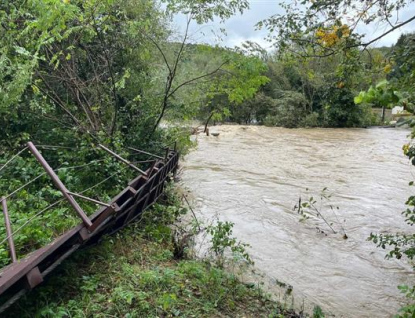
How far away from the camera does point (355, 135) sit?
21.8 metres

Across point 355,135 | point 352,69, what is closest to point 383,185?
point 352,69

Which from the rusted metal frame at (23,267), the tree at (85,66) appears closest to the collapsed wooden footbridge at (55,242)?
the rusted metal frame at (23,267)

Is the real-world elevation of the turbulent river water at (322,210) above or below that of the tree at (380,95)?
below

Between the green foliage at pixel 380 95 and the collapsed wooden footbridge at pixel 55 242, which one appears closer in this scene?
the green foliage at pixel 380 95

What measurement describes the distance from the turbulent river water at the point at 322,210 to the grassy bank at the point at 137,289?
0.97 meters

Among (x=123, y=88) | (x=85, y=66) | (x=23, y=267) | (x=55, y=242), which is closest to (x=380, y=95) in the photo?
(x=23, y=267)

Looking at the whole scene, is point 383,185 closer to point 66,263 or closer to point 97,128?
point 97,128

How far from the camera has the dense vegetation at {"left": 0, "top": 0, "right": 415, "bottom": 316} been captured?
11.6 ft

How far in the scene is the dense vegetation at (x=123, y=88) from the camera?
11.6 feet

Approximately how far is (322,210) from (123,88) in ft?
16.7

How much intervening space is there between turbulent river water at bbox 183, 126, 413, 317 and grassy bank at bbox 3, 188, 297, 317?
968 mm

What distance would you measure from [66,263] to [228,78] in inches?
192

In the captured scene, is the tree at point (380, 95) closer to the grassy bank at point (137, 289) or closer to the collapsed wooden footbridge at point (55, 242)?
the collapsed wooden footbridge at point (55, 242)

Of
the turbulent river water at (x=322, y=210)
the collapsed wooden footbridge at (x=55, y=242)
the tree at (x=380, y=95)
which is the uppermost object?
the tree at (x=380, y=95)
